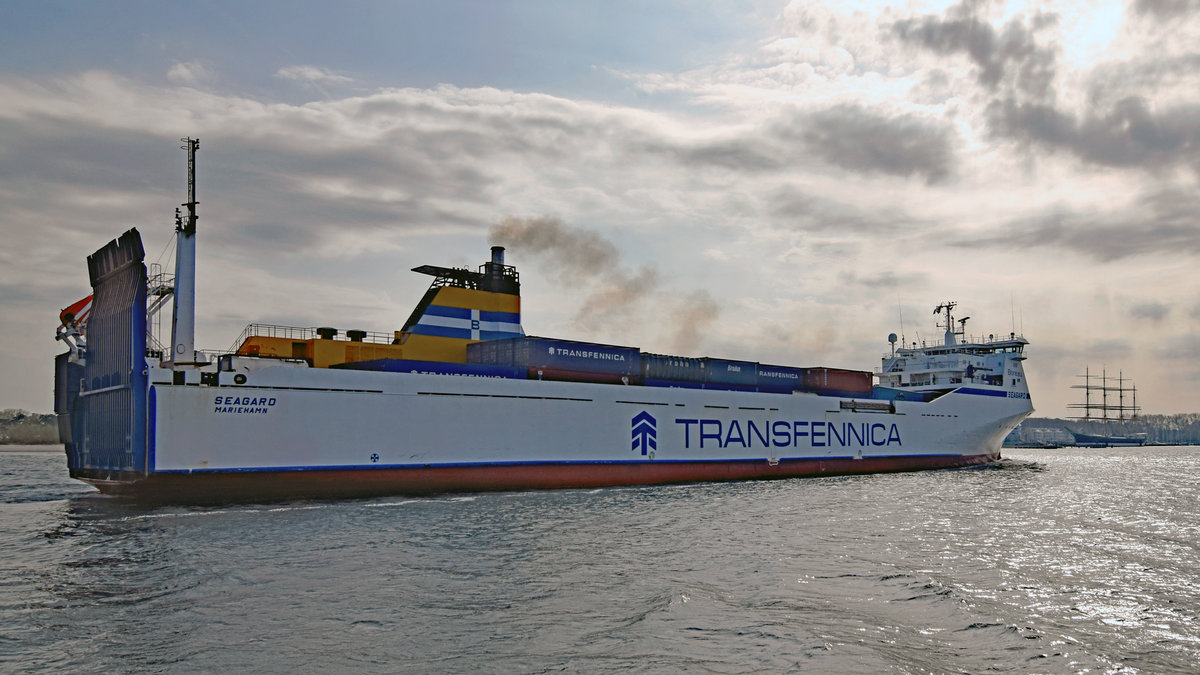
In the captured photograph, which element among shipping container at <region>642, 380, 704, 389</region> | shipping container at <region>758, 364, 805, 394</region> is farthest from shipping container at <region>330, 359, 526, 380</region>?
shipping container at <region>758, 364, 805, 394</region>

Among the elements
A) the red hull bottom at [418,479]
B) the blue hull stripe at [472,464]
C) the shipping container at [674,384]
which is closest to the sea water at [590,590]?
the red hull bottom at [418,479]

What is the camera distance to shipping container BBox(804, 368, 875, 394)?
111ft

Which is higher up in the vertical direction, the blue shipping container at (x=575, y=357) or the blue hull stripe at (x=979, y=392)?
the blue shipping container at (x=575, y=357)

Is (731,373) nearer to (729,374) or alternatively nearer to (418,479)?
(729,374)

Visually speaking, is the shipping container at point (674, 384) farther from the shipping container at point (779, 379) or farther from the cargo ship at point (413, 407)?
the shipping container at point (779, 379)

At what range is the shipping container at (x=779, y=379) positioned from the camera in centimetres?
3200

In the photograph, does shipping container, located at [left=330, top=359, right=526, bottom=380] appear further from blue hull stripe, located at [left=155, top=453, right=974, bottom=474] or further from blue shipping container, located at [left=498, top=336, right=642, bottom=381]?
blue hull stripe, located at [left=155, top=453, right=974, bottom=474]

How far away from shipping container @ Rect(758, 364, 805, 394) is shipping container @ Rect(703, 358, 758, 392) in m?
0.58

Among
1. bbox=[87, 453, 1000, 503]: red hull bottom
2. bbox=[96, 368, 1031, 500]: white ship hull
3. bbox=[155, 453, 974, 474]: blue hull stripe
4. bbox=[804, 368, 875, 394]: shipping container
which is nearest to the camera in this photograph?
bbox=[87, 453, 1000, 503]: red hull bottom

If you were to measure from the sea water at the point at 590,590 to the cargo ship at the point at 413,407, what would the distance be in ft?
5.45

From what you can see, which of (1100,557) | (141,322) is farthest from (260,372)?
(1100,557)

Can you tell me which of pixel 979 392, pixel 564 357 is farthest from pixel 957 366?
pixel 564 357

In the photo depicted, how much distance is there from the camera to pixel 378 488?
20.5 meters

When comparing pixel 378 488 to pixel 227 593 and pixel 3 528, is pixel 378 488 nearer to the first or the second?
pixel 3 528
